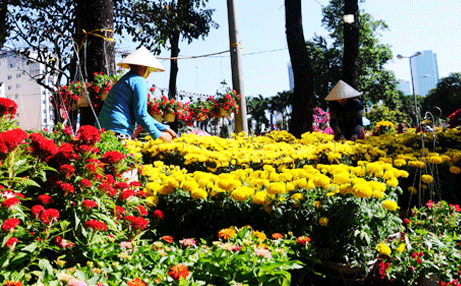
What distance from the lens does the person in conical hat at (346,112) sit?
645 centimetres

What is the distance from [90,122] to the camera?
5363 mm

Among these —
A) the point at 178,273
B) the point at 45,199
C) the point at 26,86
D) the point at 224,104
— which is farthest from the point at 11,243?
the point at 26,86

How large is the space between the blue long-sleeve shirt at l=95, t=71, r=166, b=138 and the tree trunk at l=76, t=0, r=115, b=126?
4.49 ft

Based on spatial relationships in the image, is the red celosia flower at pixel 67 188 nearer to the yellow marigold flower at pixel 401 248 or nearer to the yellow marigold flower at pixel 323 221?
the yellow marigold flower at pixel 323 221

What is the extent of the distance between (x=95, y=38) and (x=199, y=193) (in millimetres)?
3439

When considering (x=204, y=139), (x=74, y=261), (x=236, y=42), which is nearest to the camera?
(x=74, y=261)

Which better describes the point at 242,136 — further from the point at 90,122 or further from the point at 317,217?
the point at 317,217

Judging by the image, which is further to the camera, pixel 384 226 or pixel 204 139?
pixel 204 139

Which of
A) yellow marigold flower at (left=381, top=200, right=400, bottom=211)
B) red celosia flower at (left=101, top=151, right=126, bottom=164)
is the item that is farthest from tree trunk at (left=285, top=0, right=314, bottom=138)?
red celosia flower at (left=101, top=151, right=126, bottom=164)

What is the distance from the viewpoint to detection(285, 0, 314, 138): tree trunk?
7.73 meters

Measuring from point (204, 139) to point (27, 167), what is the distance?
3946mm

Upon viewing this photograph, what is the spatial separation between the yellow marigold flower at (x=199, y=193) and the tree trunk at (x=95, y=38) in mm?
3131

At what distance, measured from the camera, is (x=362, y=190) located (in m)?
2.42

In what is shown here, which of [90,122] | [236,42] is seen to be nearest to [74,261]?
[90,122]
